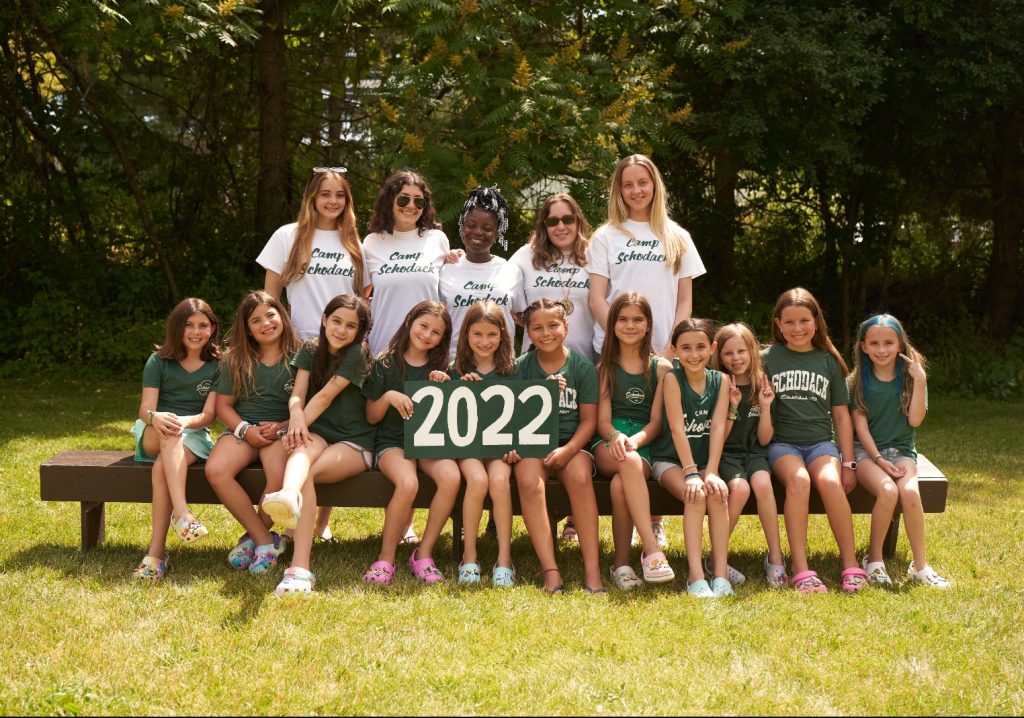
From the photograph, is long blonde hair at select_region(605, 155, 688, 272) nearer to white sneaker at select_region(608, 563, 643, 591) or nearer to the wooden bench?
the wooden bench

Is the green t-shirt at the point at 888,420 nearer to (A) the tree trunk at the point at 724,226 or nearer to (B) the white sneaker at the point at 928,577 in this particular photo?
(B) the white sneaker at the point at 928,577

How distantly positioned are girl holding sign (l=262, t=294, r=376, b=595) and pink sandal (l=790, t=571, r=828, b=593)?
83.8 inches

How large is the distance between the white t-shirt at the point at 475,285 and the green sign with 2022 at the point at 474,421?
0.46 meters

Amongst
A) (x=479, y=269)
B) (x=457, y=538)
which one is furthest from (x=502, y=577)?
(x=479, y=269)

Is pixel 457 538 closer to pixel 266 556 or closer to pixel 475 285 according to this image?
pixel 266 556

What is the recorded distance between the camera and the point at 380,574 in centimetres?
479

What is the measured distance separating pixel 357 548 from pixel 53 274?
856cm

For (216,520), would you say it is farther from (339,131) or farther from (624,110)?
(339,131)

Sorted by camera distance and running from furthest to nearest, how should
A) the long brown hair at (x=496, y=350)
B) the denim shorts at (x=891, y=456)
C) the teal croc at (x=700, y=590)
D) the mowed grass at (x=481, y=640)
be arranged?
1. the denim shorts at (x=891, y=456)
2. the long brown hair at (x=496, y=350)
3. the teal croc at (x=700, y=590)
4. the mowed grass at (x=481, y=640)

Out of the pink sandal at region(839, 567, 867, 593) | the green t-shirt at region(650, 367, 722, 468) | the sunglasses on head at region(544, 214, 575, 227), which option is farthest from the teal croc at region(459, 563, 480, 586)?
the sunglasses on head at region(544, 214, 575, 227)

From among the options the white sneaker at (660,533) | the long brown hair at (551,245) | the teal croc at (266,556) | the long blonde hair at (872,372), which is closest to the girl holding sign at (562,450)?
the long brown hair at (551,245)

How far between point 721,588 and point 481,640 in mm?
1280

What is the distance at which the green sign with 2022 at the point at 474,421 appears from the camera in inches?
194

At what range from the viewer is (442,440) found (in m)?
4.95
